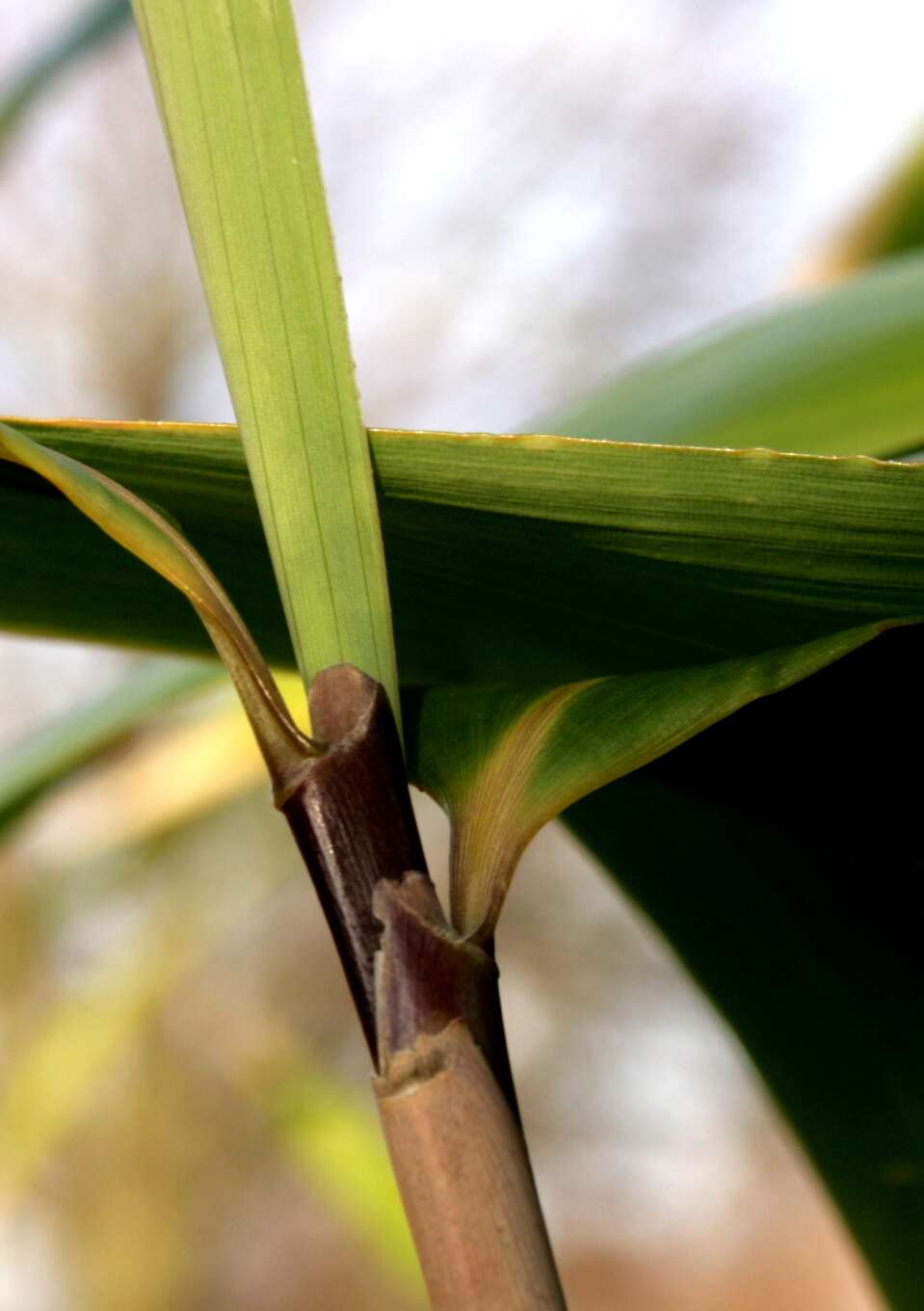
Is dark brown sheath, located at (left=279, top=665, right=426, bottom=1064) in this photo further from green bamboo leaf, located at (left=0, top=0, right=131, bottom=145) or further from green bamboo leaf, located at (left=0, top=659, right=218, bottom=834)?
green bamboo leaf, located at (left=0, top=0, right=131, bottom=145)

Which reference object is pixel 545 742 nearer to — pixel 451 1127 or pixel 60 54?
pixel 451 1127

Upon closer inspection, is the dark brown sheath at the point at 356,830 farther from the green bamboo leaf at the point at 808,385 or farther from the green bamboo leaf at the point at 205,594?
the green bamboo leaf at the point at 808,385

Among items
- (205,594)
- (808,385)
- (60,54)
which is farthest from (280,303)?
(60,54)

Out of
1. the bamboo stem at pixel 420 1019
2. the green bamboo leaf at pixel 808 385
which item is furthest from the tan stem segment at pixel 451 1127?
the green bamboo leaf at pixel 808 385

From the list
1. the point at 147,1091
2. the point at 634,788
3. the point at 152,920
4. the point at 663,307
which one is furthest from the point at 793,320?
the point at 663,307

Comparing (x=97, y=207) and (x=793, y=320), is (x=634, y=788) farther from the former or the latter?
(x=97, y=207)

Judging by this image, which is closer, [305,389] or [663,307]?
[305,389]

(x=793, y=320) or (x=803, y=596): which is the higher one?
(x=793, y=320)
